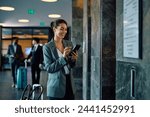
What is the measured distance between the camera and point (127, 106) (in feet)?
4.21

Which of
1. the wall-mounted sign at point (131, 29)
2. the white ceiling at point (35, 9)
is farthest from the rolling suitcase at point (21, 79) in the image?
the wall-mounted sign at point (131, 29)

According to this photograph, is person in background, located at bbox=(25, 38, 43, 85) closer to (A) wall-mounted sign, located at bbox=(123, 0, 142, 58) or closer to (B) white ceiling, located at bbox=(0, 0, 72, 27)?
(B) white ceiling, located at bbox=(0, 0, 72, 27)

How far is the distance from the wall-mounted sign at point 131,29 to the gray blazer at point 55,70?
0.60 metres

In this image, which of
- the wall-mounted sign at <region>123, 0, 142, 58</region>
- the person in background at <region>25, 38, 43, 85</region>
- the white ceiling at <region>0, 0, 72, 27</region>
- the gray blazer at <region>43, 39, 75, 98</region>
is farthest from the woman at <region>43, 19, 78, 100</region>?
the white ceiling at <region>0, 0, 72, 27</region>

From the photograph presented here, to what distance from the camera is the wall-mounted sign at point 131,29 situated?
1411mm

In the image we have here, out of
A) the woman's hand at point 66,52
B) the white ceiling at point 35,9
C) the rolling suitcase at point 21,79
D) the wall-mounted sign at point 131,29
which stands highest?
the white ceiling at point 35,9

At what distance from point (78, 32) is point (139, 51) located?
433cm

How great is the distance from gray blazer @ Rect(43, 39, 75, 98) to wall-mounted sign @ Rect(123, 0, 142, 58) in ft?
1.97

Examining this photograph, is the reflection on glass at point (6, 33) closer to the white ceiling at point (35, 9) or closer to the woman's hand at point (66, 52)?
the white ceiling at point (35, 9)

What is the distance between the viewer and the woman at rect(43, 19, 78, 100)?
2.09m

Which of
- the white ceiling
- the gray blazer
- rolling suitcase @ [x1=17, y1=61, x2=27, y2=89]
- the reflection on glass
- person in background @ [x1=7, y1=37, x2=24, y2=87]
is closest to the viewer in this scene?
the gray blazer

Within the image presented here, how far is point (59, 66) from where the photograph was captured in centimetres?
208

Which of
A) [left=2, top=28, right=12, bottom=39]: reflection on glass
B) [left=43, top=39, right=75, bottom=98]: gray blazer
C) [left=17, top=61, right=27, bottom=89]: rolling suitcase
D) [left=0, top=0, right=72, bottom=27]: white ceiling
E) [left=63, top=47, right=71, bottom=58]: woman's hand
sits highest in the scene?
[left=0, top=0, right=72, bottom=27]: white ceiling

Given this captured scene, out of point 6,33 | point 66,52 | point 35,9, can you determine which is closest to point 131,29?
point 66,52
